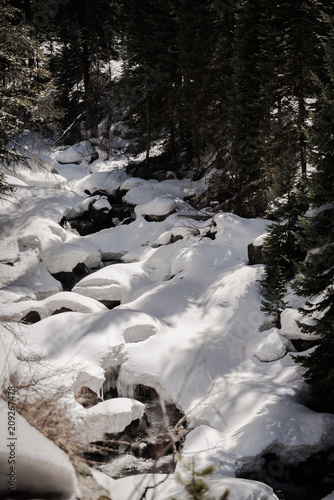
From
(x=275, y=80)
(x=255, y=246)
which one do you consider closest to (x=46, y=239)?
(x=255, y=246)

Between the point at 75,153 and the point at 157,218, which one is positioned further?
the point at 75,153

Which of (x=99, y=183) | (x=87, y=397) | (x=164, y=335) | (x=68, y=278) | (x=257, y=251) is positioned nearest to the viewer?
(x=87, y=397)

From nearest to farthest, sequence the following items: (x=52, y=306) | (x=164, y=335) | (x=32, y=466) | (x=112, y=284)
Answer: (x=32, y=466), (x=164, y=335), (x=52, y=306), (x=112, y=284)

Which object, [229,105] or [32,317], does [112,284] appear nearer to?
[32,317]

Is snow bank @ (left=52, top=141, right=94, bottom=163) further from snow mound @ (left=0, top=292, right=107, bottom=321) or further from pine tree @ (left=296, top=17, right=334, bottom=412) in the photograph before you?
pine tree @ (left=296, top=17, right=334, bottom=412)

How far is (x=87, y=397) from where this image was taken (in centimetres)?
780


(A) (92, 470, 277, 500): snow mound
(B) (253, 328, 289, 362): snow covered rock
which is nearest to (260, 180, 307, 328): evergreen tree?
(B) (253, 328, 289, 362): snow covered rock

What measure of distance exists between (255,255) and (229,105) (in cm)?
1091

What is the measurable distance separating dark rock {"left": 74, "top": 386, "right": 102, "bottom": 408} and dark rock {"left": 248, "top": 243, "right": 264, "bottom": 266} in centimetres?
653

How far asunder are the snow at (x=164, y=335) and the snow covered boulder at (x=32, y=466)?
0.03 meters

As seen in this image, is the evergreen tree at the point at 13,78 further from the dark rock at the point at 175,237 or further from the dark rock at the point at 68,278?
the dark rock at the point at 175,237

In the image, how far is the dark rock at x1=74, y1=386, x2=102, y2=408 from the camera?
25.1 feet

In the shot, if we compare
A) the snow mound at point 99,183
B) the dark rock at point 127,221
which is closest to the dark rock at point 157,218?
the dark rock at point 127,221

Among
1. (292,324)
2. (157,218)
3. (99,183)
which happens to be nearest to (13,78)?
(157,218)
